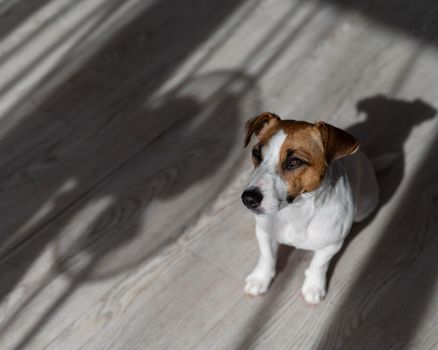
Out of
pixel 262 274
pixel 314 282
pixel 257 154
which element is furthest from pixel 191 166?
pixel 257 154

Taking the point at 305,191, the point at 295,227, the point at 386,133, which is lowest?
the point at 386,133

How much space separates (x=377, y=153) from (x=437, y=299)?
0.60 m

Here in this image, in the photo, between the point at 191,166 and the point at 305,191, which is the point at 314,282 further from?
the point at 191,166

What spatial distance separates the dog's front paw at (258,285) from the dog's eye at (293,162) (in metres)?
0.51

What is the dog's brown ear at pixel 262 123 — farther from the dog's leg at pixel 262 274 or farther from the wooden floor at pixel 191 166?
the wooden floor at pixel 191 166

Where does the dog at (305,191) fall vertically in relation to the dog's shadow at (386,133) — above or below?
above

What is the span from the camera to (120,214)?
219 cm

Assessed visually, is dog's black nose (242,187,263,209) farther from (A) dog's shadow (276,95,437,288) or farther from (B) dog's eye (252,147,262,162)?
(A) dog's shadow (276,95,437,288)

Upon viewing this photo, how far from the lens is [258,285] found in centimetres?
194

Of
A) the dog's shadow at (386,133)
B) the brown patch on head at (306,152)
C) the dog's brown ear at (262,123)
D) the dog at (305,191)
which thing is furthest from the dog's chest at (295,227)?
the dog's shadow at (386,133)

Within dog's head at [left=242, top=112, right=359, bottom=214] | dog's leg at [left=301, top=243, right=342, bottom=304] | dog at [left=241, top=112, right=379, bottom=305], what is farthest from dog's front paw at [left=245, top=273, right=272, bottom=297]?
dog's head at [left=242, top=112, right=359, bottom=214]

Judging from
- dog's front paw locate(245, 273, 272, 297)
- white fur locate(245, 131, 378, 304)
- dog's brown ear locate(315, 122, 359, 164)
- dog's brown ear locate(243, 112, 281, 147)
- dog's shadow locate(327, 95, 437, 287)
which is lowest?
dog's shadow locate(327, 95, 437, 287)

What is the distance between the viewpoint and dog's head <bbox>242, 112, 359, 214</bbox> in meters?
1.53

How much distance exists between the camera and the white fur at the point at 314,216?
155 cm
